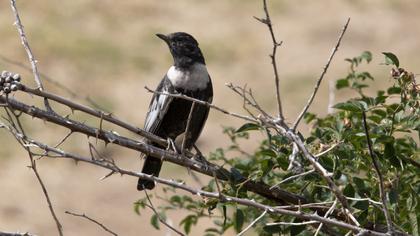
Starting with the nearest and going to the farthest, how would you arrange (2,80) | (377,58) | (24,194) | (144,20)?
(2,80) → (24,194) → (377,58) → (144,20)

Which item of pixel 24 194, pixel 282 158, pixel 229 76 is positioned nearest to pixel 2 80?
pixel 282 158

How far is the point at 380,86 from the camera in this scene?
12.9 m

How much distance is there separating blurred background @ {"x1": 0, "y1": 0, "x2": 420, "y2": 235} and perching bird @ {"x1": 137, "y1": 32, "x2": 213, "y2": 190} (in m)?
4.59

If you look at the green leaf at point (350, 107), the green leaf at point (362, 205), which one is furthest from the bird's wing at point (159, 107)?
the green leaf at point (350, 107)

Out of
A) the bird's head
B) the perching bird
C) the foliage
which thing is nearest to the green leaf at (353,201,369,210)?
the foliage

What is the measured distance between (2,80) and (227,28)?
12927 millimetres

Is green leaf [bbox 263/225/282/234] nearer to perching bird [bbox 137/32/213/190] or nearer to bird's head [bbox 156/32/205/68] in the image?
perching bird [bbox 137/32/213/190]

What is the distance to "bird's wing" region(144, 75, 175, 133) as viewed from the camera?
534cm

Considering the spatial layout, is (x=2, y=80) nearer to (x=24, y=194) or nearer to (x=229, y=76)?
(x=24, y=194)

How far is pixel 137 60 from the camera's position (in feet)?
47.7

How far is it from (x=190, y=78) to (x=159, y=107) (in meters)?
0.24

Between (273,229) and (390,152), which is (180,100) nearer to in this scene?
(273,229)

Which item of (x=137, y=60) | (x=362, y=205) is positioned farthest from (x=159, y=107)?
(x=137, y=60)

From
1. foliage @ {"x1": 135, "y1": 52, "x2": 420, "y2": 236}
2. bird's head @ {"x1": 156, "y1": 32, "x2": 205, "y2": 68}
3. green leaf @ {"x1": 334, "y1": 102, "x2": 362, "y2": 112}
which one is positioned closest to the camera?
green leaf @ {"x1": 334, "y1": 102, "x2": 362, "y2": 112}
